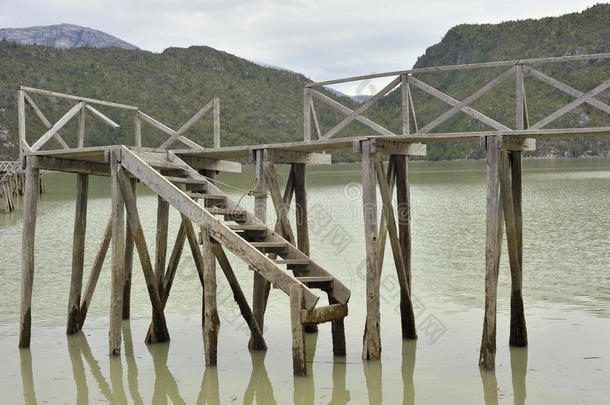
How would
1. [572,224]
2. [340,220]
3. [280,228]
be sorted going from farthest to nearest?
[340,220], [572,224], [280,228]

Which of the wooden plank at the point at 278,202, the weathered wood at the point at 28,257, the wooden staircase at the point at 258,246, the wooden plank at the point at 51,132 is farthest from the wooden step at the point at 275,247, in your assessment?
the wooden plank at the point at 51,132

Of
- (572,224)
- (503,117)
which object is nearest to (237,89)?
(503,117)

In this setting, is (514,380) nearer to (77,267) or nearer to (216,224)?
(216,224)

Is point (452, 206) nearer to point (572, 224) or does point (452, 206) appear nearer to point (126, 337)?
point (572, 224)

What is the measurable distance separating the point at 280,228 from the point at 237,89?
106663 mm

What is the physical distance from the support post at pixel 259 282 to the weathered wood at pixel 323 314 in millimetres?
1845

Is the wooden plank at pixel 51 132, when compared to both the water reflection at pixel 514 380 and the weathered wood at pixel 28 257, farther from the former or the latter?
the water reflection at pixel 514 380

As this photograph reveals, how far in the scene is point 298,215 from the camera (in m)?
13.5

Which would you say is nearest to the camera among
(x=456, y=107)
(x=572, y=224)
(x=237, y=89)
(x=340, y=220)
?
(x=456, y=107)

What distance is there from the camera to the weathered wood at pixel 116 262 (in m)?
11.5

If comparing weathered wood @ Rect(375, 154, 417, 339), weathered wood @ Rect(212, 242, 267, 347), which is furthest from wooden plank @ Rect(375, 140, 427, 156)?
weathered wood @ Rect(212, 242, 267, 347)

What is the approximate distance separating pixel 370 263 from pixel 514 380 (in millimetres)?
2394

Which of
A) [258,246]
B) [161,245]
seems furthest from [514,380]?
[161,245]

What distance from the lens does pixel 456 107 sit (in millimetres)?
11461
